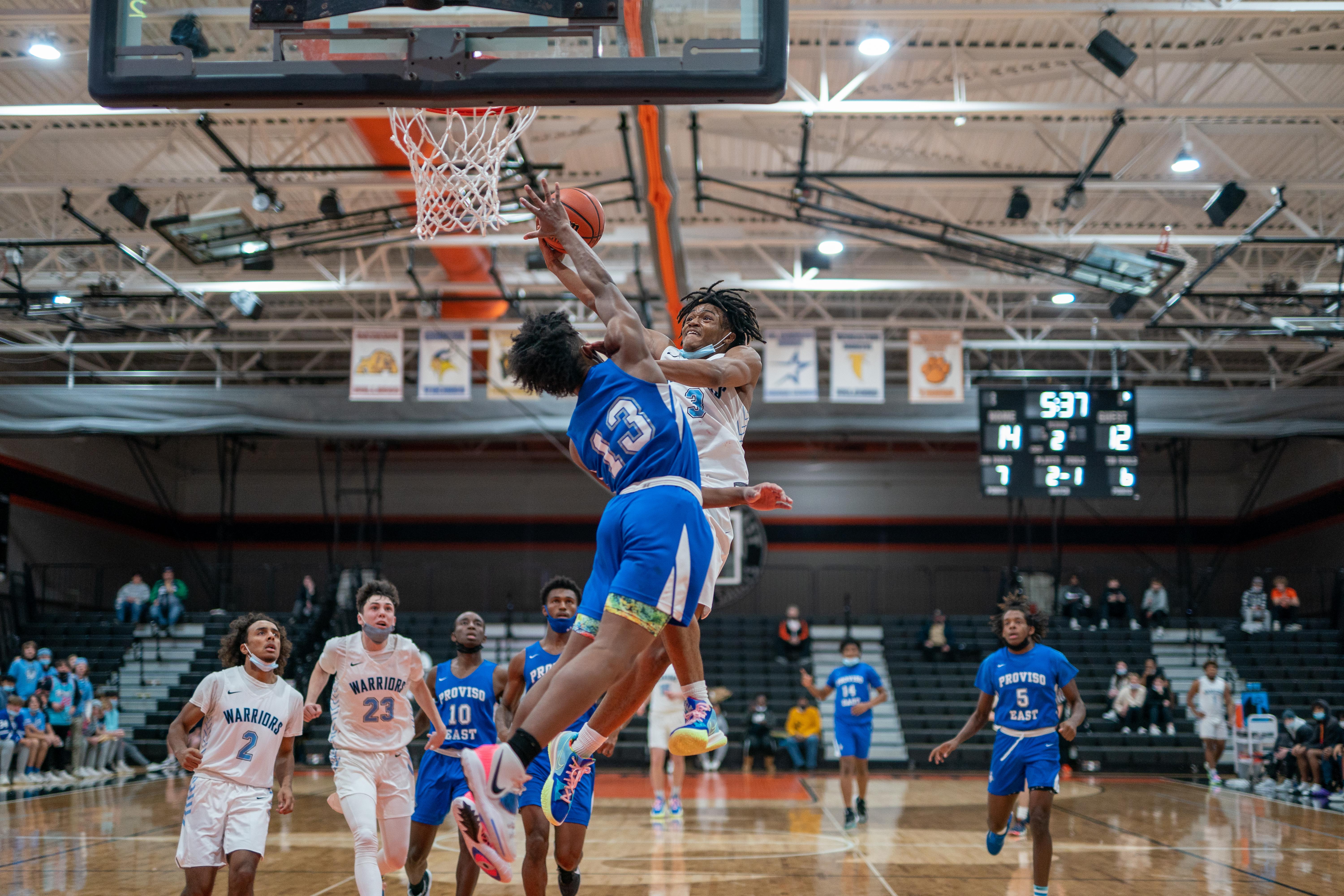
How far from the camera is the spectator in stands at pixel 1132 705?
66.1 feet

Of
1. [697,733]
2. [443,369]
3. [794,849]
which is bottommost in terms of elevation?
[794,849]

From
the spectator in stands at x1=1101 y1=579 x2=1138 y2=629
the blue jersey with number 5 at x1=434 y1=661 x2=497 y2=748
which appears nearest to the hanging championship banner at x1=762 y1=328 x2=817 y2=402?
the spectator in stands at x1=1101 y1=579 x2=1138 y2=629

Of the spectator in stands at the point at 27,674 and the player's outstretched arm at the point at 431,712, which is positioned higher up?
the player's outstretched arm at the point at 431,712

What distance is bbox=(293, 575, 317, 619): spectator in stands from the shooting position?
75.3 feet

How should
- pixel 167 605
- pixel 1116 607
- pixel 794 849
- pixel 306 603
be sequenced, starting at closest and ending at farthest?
pixel 794 849, pixel 167 605, pixel 306 603, pixel 1116 607

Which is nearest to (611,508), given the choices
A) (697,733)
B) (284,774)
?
(697,733)

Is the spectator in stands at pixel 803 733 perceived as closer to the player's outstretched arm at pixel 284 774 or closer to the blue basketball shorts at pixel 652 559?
the player's outstretched arm at pixel 284 774

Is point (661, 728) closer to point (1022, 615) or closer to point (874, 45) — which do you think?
point (1022, 615)

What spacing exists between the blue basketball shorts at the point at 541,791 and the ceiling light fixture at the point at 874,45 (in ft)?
30.7

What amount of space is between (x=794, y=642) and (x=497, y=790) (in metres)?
19.0

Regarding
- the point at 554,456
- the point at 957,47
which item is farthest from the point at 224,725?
the point at 554,456

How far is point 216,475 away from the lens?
3350 centimetres

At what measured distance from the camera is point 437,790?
23.2ft

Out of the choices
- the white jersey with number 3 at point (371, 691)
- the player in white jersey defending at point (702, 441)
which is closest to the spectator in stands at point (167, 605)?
the white jersey with number 3 at point (371, 691)
